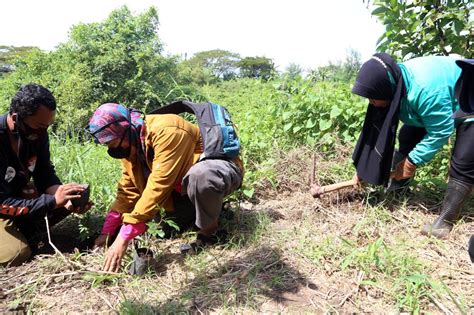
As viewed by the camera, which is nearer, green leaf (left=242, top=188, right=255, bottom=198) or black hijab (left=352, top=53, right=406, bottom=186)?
black hijab (left=352, top=53, right=406, bottom=186)

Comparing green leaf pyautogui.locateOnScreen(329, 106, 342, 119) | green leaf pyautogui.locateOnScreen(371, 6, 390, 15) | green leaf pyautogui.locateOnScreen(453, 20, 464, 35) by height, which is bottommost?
green leaf pyautogui.locateOnScreen(329, 106, 342, 119)

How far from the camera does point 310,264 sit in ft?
7.01

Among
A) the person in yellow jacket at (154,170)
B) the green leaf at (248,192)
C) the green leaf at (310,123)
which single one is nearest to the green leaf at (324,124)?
the green leaf at (310,123)

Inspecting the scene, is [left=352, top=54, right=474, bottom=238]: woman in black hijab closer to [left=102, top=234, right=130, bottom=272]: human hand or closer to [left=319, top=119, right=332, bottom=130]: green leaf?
[left=319, top=119, right=332, bottom=130]: green leaf

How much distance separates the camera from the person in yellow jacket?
2008mm

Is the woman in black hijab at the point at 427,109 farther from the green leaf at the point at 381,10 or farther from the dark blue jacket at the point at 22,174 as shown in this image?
the dark blue jacket at the point at 22,174

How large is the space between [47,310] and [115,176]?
163 centimetres

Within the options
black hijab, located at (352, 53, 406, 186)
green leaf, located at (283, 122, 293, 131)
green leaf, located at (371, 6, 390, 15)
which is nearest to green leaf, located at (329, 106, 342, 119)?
green leaf, located at (283, 122, 293, 131)

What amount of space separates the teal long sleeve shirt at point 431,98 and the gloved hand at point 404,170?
57mm

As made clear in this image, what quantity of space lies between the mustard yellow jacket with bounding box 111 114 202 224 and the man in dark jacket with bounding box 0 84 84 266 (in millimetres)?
538

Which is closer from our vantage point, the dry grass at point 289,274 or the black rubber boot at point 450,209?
the dry grass at point 289,274

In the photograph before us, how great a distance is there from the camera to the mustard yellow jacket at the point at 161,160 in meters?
2.02

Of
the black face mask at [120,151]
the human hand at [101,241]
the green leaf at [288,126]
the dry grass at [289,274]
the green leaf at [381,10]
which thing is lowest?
the dry grass at [289,274]

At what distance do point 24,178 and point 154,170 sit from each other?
107 centimetres
